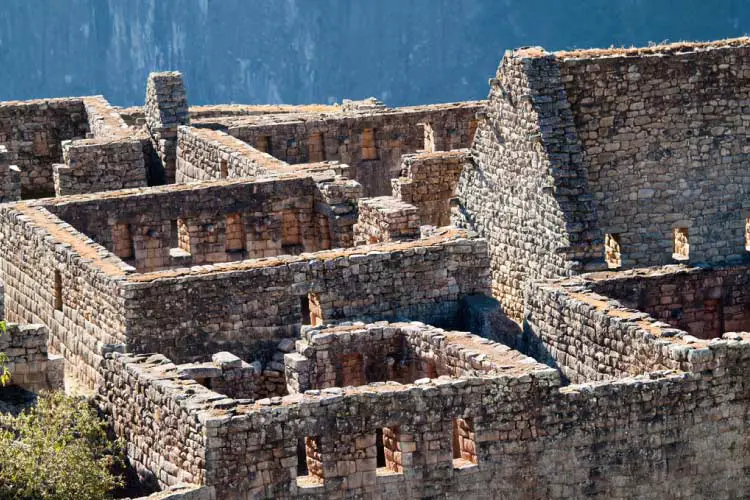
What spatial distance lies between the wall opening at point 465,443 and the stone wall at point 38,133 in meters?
23.2

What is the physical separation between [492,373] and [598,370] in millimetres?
2764

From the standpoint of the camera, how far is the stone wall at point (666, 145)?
37812 millimetres

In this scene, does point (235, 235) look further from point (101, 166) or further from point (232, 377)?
point (232, 377)

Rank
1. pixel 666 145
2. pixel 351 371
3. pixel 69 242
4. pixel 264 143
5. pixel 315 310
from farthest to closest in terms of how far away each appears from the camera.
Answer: pixel 264 143 < pixel 666 145 < pixel 69 242 < pixel 315 310 < pixel 351 371

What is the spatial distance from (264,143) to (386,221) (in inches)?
483

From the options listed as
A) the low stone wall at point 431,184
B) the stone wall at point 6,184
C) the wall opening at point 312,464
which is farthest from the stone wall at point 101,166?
the wall opening at point 312,464

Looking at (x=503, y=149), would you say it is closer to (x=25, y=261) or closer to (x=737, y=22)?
(x=25, y=261)

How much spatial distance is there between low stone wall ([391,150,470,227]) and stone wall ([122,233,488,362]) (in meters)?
10.1

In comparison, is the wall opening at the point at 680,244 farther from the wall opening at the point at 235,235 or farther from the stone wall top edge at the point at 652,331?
the wall opening at the point at 235,235

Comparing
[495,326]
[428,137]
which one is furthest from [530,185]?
[428,137]

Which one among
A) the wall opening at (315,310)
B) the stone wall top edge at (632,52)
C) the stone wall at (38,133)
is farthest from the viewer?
the stone wall at (38,133)

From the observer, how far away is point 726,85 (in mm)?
38375

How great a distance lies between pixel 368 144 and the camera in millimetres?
50250

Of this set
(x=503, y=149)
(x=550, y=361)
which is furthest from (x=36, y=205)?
(x=550, y=361)
